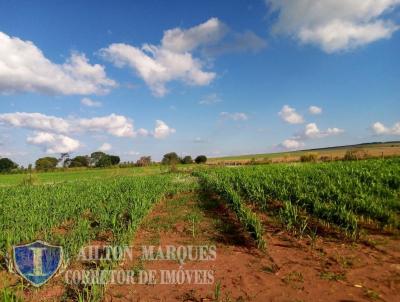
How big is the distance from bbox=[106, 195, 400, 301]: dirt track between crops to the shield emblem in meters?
1.22

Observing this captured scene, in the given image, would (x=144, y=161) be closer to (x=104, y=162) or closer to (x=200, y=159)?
(x=200, y=159)

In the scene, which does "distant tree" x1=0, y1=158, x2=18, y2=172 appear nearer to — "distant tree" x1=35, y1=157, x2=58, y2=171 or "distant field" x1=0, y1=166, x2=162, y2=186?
"distant tree" x1=35, y1=157, x2=58, y2=171

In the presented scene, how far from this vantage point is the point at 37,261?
17.7 ft

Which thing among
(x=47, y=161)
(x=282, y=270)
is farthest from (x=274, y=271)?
(x=47, y=161)

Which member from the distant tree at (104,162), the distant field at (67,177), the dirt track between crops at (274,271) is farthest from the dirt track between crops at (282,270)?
the distant tree at (104,162)

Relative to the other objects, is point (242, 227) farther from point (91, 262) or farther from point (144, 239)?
point (91, 262)

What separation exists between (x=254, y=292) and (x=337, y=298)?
3.70 feet

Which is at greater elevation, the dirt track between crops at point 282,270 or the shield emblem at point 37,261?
the shield emblem at point 37,261

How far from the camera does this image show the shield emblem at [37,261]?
4.93m

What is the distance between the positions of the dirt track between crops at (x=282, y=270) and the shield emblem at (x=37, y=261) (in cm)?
122

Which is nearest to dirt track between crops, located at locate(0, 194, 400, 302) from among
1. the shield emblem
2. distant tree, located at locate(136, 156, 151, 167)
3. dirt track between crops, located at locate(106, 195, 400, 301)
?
dirt track between crops, located at locate(106, 195, 400, 301)

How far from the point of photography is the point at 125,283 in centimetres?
488

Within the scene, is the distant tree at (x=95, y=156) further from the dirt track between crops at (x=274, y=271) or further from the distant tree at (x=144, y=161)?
the dirt track between crops at (x=274, y=271)

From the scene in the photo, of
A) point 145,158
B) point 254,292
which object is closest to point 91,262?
point 254,292
